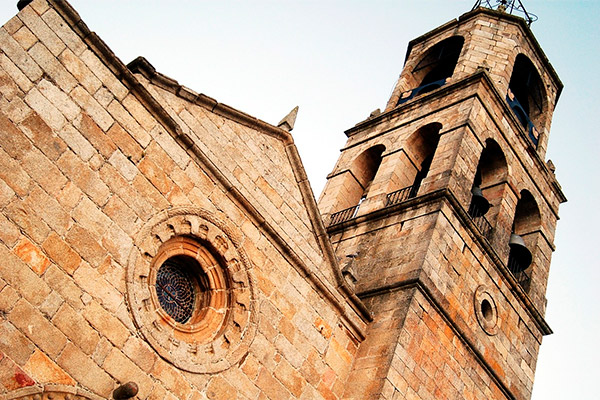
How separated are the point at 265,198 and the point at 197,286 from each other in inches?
65.7

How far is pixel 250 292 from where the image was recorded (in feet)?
30.8

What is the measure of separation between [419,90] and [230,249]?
920cm

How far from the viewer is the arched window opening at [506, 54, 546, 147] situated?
17.6 metres

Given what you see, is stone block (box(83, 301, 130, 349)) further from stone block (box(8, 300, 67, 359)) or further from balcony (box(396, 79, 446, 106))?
balcony (box(396, 79, 446, 106))

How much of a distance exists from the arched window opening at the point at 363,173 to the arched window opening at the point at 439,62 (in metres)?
2.91

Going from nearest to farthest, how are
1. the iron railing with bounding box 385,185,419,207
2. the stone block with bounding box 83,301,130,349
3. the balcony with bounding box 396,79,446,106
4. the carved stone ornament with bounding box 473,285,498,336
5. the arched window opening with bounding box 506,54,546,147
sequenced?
the stone block with bounding box 83,301,130,349 < the carved stone ornament with bounding box 473,285,498,336 < the iron railing with bounding box 385,185,419,207 < the balcony with bounding box 396,79,446,106 < the arched window opening with bounding box 506,54,546,147

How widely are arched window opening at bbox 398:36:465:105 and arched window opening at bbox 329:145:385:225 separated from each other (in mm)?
2908

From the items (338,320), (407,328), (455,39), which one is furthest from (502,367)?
(455,39)

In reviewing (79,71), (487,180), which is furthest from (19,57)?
(487,180)

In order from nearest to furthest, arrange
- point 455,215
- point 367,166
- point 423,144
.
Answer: point 455,215 → point 423,144 → point 367,166

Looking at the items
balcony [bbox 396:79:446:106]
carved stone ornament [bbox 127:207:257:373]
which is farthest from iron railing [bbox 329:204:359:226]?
carved stone ornament [bbox 127:207:257:373]

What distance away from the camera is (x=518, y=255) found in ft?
48.8

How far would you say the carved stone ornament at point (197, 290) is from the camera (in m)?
8.18

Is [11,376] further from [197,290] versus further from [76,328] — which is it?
[197,290]
